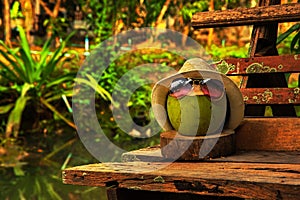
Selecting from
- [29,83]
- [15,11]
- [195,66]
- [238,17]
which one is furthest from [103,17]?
[195,66]

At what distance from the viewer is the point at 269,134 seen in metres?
1.36

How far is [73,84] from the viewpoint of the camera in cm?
607

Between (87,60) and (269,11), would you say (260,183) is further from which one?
(87,60)

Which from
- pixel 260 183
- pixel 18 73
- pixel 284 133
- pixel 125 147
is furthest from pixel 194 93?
pixel 18 73

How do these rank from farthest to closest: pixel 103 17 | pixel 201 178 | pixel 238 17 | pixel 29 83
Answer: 1. pixel 103 17
2. pixel 29 83
3. pixel 238 17
4. pixel 201 178

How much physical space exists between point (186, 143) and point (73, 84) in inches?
197

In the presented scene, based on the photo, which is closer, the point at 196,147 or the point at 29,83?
the point at 196,147

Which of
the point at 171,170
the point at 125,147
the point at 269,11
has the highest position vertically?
the point at 269,11

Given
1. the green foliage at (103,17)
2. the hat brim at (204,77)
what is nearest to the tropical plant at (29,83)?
the green foliage at (103,17)

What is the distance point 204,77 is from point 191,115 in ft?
0.37

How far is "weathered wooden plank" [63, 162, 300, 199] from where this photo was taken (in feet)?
2.89

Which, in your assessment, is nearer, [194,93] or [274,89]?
[194,93]

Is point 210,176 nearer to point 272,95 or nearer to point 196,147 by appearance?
point 196,147

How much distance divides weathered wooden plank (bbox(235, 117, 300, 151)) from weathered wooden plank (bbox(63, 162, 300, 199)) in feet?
0.91
